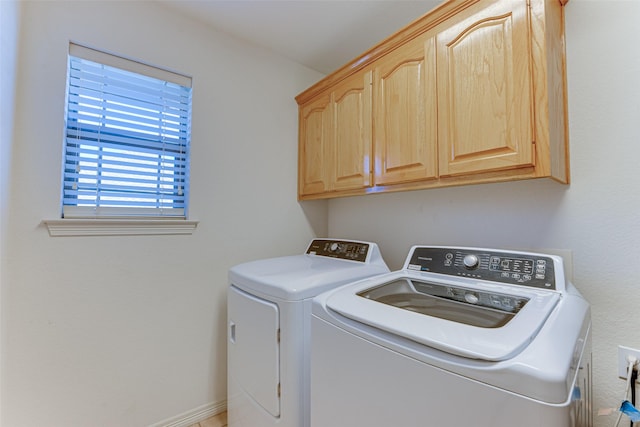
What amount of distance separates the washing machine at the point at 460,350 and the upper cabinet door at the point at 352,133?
74 cm

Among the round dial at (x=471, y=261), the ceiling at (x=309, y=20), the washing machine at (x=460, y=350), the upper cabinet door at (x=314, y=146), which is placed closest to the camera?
the washing machine at (x=460, y=350)

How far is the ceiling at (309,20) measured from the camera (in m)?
1.57

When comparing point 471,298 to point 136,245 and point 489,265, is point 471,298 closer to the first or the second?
point 489,265

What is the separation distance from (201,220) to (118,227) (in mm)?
423

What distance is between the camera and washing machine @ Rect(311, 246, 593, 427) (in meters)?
0.54

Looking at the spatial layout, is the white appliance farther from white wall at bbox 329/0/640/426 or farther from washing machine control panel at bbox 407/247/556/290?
white wall at bbox 329/0/640/426

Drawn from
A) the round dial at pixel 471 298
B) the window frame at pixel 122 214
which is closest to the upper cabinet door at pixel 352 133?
the round dial at pixel 471 298

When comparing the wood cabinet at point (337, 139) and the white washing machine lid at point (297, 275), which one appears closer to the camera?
the white washing machine lid at point (297, 275)

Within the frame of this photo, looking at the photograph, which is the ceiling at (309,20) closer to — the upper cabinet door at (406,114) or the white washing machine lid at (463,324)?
the upper cabinet door at (406,114)

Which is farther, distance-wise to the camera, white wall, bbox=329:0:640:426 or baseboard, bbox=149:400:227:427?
baseboard, bbox=149:400:227:427

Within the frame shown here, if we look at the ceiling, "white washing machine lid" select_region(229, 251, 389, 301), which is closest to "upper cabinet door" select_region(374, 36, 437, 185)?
the ceiling

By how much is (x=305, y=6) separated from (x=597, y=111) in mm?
1542

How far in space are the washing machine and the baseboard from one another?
114 centimetres

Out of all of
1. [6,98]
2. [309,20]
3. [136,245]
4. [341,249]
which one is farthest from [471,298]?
[6,98]
